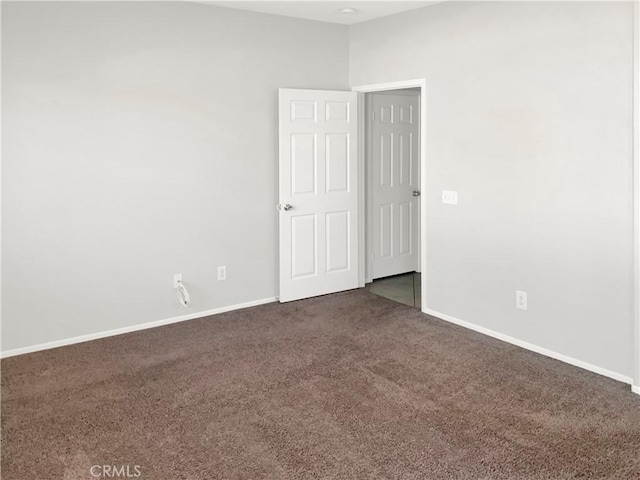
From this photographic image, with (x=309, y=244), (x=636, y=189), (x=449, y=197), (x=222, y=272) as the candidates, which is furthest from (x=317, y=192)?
(x=636, y=189)

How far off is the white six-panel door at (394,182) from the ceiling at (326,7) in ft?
3.16

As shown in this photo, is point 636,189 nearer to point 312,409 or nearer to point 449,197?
point 449,197

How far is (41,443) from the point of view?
2715 millimetres

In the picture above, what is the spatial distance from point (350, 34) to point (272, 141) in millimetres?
1374

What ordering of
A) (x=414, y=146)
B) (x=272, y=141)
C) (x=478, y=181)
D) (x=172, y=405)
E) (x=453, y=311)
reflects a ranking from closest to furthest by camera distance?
1. (x=172, y=405)
2. (x=478, y=181)
3. (x=453, y=311)
4. (x=272, y=141)
5. (x=414, y=146)

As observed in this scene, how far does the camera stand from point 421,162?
191 inches

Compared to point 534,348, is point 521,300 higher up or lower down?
higher up

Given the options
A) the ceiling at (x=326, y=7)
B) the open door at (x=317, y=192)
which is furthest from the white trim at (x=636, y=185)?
the open door at (x=317, y=192)

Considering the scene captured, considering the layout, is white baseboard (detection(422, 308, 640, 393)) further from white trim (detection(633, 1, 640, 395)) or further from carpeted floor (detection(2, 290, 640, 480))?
white trim (detection(633, 1, 640, 395))

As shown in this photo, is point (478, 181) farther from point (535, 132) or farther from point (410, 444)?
point (410, 444)

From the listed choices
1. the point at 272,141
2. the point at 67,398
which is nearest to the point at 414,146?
the point at 272,141

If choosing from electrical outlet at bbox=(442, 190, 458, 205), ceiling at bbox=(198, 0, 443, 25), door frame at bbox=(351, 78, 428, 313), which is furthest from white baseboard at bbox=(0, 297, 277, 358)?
ceiling at bbox=(198, 0, 443, 25)

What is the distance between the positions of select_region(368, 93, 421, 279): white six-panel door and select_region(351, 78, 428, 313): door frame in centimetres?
16

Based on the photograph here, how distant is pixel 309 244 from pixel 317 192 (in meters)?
0.50
